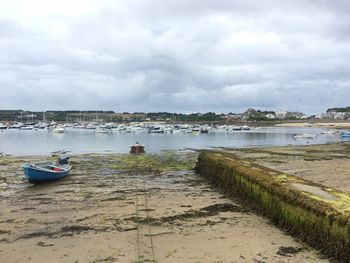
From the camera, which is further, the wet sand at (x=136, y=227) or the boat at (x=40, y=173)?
the boat at (x=40, y=173)

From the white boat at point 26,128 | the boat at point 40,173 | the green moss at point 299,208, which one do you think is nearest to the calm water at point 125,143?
the boat at point 40,173

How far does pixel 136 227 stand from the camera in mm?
13430

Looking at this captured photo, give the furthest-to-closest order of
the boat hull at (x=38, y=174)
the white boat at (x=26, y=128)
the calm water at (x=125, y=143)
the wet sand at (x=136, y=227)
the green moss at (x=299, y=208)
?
the white boat at (x=26, y=128)
the calm water at (x=125, y=143)
the boat hull at (x=38, y=174)
the wet sand at (x=136, y=227)
the green moss at (x=299, y=208)

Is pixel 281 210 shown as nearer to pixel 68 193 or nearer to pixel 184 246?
pixel 184 246

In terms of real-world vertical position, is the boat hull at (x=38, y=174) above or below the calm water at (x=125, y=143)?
above

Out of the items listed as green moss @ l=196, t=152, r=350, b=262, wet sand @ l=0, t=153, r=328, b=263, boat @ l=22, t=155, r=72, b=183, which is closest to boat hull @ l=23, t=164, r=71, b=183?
boat @ l=22, t=155, r=72, b=183

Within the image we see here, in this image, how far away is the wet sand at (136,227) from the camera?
10766 millimetres

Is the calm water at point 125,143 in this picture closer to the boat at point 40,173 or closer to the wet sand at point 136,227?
the boat at point 40,173

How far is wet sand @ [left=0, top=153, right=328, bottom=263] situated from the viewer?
10766 mm

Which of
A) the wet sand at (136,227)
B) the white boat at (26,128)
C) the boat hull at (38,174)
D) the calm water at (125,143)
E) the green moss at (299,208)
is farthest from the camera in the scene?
the white boat at (26,128)

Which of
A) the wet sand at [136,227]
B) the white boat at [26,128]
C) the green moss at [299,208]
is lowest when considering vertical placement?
the white boat at [26,128]

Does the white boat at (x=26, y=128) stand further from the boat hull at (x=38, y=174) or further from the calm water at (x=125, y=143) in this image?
the boat hull at (x=38, y=174)

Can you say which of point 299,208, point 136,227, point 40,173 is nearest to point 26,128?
point 40,173

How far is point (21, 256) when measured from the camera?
35.7ft
